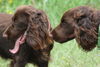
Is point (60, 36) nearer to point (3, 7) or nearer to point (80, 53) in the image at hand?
point (80, 53)

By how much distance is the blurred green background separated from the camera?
8434 mm

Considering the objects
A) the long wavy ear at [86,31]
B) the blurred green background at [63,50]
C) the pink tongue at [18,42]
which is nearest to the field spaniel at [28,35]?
the pink tongue at [18,42]

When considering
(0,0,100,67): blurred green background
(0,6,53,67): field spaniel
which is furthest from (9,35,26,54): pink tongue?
(0,0,100,67): blurred green background

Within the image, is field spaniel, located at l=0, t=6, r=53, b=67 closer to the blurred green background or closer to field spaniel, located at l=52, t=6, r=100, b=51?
the blurred green background

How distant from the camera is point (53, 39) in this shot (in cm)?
768

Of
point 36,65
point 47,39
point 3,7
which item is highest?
point 47,39

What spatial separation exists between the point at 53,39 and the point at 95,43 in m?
0.56

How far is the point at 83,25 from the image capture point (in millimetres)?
7465

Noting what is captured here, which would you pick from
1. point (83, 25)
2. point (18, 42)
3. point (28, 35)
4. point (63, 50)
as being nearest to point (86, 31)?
point (83, 25)

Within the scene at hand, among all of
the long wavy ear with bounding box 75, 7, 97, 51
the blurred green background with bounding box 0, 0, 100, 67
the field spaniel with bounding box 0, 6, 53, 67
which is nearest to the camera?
the field spaniel with bounding box 0, 6, 53, 67

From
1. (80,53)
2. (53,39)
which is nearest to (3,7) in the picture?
(80,53)

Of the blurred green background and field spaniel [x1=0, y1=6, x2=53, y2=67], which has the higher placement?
field spaniel [x1=0, y1=6, x2=53, y2=67]

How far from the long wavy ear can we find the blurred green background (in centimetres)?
51

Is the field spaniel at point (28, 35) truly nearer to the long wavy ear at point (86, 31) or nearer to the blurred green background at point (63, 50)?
the blurred green background at point (63, 50)
